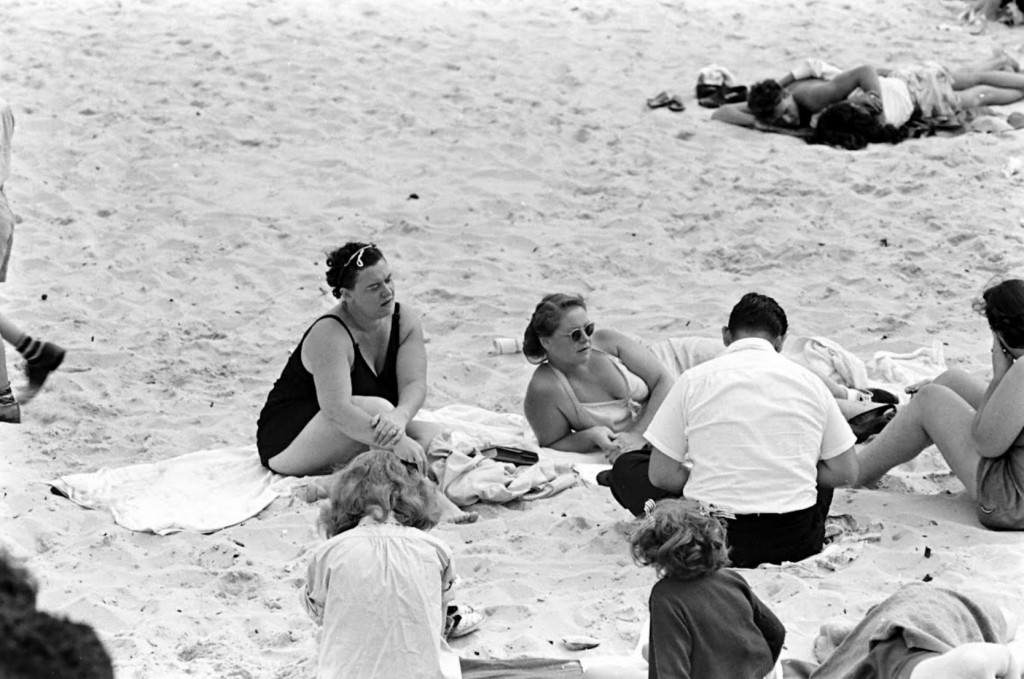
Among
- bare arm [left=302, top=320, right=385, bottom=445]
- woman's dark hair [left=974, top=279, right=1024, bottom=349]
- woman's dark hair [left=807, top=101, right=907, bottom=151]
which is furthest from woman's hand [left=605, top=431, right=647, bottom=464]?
woman's dark hair [left=807, top=101, right=907, bottom=151]

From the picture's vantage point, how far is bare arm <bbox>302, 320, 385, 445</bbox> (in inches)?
217

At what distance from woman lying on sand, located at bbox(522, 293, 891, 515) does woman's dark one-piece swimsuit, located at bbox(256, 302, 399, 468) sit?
0.52 metres

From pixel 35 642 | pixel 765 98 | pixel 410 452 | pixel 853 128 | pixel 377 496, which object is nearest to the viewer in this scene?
pixel 35 642

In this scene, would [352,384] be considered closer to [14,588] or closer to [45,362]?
[45,362]

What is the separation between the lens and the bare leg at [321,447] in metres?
5.60

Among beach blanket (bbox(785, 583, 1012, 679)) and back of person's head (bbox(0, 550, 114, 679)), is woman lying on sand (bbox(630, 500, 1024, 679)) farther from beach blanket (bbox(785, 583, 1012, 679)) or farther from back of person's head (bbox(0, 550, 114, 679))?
back of person's head (bbox(0, 550, 114, 679))

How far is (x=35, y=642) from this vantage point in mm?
1095

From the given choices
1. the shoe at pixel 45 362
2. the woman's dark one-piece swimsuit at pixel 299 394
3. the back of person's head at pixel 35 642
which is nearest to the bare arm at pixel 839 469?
the woman's dark one-piece swimsuit at pixel 299 394

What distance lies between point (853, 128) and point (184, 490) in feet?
16.8

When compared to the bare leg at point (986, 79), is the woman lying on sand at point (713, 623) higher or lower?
lower

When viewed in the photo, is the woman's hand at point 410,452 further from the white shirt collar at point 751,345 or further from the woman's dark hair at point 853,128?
the woman's dark hair at point 853,128

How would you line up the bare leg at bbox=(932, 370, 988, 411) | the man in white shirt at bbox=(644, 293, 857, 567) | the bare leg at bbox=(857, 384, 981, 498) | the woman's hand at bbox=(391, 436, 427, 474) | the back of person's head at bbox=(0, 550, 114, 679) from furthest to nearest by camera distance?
the woman's hand at bbox=(391, 436, 427, 474)
the bare leg at bbox=(932, 370, 988, 411)
the bare leg at bbox=(857, 384, 981, 498)
the man in white shirt at bbox=(644, 293, 857, 567)
the back of person's head at bbox=(0, 550, 114, 679)

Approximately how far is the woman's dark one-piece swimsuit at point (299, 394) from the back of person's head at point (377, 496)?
74.5 inches

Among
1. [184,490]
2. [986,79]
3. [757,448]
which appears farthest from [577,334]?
[986,79]
